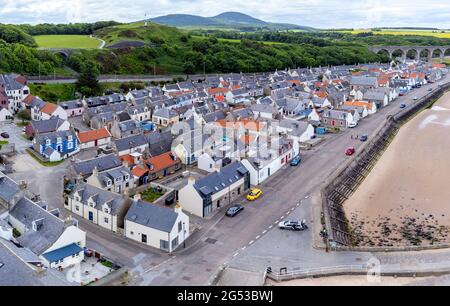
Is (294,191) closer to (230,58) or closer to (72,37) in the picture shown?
(230,58)

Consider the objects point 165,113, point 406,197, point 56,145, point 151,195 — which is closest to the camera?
point 151,195

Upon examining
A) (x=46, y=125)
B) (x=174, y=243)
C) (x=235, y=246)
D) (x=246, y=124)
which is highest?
(x=246, y=124)

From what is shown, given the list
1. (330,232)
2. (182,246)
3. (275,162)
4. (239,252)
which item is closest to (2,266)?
(182,246)

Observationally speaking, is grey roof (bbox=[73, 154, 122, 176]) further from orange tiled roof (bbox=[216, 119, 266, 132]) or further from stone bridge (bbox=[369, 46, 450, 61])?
stone bridge (bbox=[369, 46, 450, 61])

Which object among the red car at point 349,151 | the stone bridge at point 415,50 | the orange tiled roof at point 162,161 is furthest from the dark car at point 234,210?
the stone bridge at point 415,50

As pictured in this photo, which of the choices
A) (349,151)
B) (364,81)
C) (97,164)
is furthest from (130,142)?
(364,81)

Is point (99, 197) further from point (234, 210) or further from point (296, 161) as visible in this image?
point (296, 161)

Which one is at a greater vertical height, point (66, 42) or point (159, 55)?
point (66, 42)

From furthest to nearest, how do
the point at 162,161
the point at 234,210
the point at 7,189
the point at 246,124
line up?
the point at 246,124 < the point at 162,161 < the point at 234,210 < the point at 7,189
